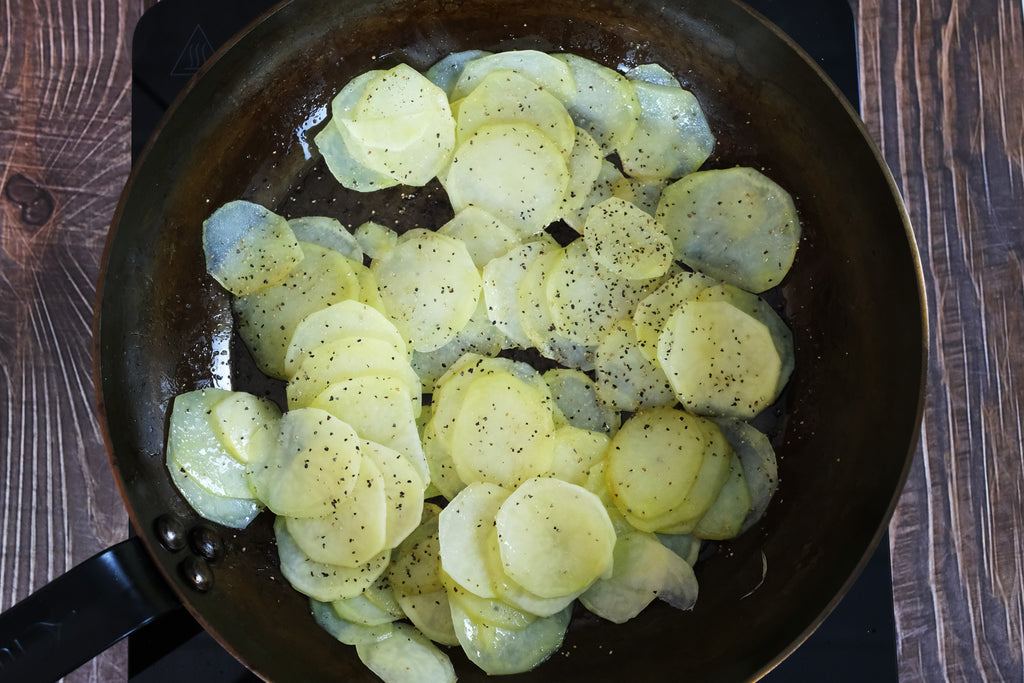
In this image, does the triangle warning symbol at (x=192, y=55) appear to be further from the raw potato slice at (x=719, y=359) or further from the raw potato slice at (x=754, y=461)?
the raw potato slice at (x=754, y=461)

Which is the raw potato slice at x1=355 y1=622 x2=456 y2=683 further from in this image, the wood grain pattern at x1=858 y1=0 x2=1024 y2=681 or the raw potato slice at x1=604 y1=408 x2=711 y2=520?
the wood grain pattern at x1=858 y1=0 x2=1024 y2=681

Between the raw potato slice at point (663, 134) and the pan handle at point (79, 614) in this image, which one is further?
the raw potato slice at point (663, 134)

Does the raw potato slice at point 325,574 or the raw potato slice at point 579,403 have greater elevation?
the raw potato slice at point 579,403

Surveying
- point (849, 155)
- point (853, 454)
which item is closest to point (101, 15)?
point (849, 155)

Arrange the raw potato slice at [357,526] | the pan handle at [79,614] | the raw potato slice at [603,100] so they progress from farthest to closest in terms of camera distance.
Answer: the raw potato slice at [603,100]
the raw potato slice at [357,526]
the pan handle at [79,614]

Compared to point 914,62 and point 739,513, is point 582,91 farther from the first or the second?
point 739,513

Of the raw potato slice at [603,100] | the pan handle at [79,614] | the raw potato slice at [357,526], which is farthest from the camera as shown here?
the raw potato slice at [603,100]

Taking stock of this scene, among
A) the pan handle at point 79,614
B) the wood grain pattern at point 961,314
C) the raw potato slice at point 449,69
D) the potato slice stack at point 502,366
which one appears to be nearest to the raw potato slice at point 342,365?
the potato slice stack at point 502,366
